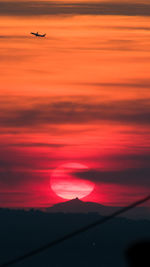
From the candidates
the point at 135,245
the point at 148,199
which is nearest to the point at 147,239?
the point at 135,245

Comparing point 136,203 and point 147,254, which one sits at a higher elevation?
point 136,203

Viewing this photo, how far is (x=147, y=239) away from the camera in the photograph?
23281 mm

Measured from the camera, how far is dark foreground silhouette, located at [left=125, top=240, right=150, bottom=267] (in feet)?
76.8

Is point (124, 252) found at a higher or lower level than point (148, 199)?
lower

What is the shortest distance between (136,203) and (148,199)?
0.62 metres

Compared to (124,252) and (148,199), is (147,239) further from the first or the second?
(148,199)

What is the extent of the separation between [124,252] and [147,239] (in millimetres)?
712

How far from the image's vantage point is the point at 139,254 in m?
23.5

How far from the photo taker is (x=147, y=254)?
23.5m

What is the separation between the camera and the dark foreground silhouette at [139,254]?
2342cm

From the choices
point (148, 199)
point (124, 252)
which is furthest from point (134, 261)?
point (148, 199)

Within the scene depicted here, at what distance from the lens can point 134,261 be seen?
77.0 feet

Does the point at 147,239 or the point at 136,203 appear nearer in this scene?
the point at 147,239

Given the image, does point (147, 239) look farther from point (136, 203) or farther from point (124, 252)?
point (136, 203)
